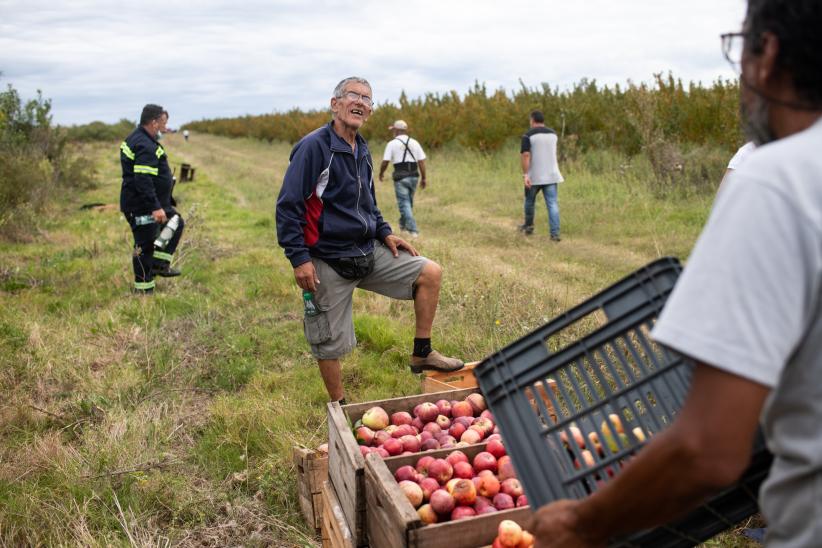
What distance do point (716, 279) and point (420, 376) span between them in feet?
14.4

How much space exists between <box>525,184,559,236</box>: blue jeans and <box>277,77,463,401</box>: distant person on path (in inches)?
276

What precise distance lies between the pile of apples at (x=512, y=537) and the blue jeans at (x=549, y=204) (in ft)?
30.8

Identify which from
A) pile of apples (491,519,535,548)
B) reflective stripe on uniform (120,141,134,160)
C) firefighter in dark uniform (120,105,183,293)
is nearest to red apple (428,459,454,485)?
pile of apples (491,519,535,548)

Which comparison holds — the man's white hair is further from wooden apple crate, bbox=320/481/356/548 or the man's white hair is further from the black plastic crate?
the black plastic crate

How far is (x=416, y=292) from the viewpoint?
4918 millimetres

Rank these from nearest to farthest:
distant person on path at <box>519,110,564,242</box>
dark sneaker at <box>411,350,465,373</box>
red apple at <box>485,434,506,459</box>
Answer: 1. red apple at <box>485,434,506,459</box>
2. dark sneaker at <box>411,350,465,373</box>
3. distant person on path at <box>519,110,564,242</box>

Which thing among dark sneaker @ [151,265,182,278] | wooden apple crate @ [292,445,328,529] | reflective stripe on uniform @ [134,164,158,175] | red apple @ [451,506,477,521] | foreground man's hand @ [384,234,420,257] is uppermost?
reflective stripe on uniform @ [134,164,158,175]

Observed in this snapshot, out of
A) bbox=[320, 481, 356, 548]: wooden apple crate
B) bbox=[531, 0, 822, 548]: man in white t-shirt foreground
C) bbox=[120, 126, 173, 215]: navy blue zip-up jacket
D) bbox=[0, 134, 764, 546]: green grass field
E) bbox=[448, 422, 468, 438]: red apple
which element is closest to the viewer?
bbox=[531, 0, 822, 548]: man in white t-shirt foreground

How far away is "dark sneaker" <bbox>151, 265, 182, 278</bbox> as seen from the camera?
9016mm

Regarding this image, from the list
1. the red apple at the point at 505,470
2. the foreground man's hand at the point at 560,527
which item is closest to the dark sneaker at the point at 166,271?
the red apple at the point at 505,470

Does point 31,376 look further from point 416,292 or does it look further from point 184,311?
point 416,292

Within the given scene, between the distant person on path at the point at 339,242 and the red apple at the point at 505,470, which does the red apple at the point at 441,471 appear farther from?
the distant person on path at the point at 339,242

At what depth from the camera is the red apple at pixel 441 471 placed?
3.07 meters

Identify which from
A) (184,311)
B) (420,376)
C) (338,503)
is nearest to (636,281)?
(338,503)
